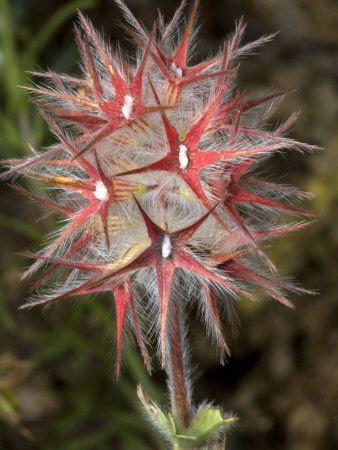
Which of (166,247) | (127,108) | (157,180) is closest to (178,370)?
(166,247)

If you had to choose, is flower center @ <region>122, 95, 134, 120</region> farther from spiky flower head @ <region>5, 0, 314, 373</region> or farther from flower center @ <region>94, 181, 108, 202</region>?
flower center @ <region>94, 181, 108, 202</region>

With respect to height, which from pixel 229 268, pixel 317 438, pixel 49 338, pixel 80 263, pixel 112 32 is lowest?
pixel 317 438

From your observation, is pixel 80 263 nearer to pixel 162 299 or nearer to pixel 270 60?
pixel 162 299

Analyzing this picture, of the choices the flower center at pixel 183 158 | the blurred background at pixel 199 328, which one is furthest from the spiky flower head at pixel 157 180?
the blurred background at pixel 199 328

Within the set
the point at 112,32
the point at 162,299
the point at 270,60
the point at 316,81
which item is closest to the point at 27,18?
the point at 112,32

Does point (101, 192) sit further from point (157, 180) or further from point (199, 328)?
point (199, 328)

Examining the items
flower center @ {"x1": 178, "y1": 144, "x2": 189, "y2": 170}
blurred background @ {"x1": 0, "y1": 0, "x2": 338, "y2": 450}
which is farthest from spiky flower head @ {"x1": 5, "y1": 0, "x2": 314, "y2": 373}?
blurred background @ {"x1": 0, "y1": 0, "x2": 338, "y2": 450}
